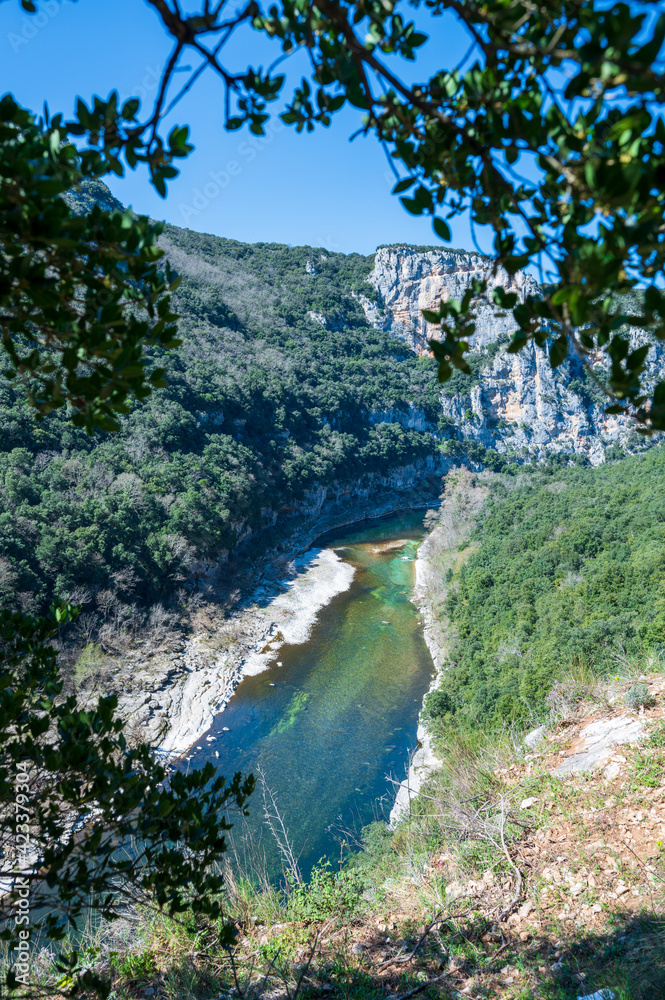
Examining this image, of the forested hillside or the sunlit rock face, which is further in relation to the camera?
the sunlit rock face

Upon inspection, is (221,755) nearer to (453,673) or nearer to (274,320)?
(453,673)

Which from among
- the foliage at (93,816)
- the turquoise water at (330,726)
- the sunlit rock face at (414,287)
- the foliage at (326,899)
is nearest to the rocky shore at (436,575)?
the turquoise water at (330,726)

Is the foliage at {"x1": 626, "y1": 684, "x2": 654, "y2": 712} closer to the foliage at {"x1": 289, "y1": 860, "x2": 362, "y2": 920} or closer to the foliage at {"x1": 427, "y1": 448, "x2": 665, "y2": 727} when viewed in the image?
the foliage at {"x1": 427, "y1": 448, "x2": 665, "y2": 727}

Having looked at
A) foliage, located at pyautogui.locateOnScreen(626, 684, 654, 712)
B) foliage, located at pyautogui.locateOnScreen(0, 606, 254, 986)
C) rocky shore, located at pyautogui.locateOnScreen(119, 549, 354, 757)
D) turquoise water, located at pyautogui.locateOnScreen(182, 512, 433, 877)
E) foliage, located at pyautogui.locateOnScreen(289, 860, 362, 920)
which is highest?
foliage, located at pyautogui.locateOnScreen(0, 606, 254, 986)

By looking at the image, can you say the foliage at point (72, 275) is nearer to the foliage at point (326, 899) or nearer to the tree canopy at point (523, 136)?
the tree canopy at point (523, 136)

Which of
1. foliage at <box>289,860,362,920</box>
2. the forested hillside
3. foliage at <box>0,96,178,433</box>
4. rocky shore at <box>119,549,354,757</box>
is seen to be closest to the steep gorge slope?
the forested hillside
